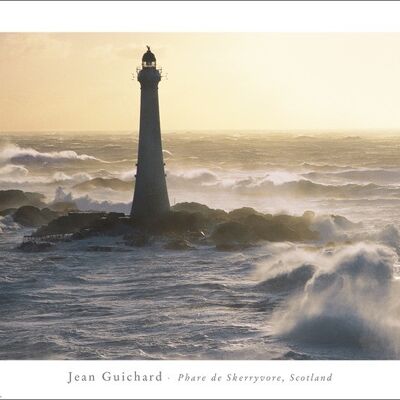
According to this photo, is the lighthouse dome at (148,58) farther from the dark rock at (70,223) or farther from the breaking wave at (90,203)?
the dark rock at (70,223)

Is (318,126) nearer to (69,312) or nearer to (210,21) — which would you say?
(210,21)

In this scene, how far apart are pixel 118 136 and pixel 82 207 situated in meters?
1.13

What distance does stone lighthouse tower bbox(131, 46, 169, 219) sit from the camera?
9258 mm

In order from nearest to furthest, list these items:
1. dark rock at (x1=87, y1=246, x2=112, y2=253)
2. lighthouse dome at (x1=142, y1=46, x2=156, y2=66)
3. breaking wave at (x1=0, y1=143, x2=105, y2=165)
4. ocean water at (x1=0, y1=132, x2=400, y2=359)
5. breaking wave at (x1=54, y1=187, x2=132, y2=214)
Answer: ocean water at (x1=0, y1=132, x2=400, y2=359), lighthouse dome at (x1=142, y1=46, x2=156, y2=66), breaking wave at (x1=0, y1=143, x2=105, y2=165), dark rock at (x1=87, y1=246, x2=112, y2=253), breaking wave at (x1=54, y1=187, x2=132, y2=214)

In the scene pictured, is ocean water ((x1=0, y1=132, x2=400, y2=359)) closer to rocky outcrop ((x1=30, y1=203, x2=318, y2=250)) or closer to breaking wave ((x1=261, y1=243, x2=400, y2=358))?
breaking wave ((x1=261, y1=243, x2=400, y2=358))

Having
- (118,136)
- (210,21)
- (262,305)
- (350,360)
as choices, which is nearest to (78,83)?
(118,136)

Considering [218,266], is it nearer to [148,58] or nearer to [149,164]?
[149,164]

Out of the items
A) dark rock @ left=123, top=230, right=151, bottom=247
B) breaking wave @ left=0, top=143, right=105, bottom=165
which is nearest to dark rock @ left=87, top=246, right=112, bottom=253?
dark rock @ left=123, top=230, right=151, bottom=247

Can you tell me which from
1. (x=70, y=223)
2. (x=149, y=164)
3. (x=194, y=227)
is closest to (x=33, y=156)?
(x=70, y=223)

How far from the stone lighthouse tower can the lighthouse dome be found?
56 centimetres

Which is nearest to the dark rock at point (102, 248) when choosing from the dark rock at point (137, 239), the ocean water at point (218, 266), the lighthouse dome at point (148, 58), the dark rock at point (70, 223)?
the ocean water at point (218, 266)

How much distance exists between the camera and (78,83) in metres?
8.16

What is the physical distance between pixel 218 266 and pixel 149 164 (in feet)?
6.43

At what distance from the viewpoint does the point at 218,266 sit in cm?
831
